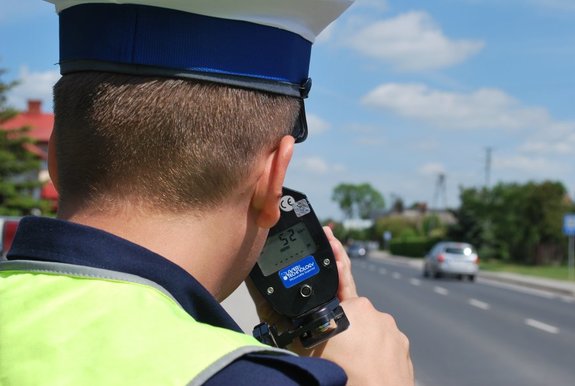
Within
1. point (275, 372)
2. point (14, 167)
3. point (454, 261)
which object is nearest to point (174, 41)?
point (275, 372)

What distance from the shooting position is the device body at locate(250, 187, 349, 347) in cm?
138

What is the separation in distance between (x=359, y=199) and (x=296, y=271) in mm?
144088

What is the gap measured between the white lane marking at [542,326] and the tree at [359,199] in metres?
120

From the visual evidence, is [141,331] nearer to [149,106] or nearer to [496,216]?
[149,106]

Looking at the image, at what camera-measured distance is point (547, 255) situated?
52312 mm

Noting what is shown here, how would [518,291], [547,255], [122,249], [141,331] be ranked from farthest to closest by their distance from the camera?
1. [547,255]
2. [518,291]
3. [122,249]
4. [141,331]

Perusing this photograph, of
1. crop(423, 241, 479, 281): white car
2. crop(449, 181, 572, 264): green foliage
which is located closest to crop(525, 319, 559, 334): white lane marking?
crop(423, 241, 479, 281): white car

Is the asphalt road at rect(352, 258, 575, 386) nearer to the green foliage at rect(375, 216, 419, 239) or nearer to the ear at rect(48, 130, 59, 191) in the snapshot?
the ear at rect(48, 130, 59, 191)

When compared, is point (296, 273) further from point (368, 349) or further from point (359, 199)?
point (359, 199)

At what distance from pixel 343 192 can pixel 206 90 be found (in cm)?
14196

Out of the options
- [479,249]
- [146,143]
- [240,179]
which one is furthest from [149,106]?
[479,249]

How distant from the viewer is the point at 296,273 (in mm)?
1422

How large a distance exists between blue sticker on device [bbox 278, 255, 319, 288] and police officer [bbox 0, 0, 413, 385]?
198 millimetres

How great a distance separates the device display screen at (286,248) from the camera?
1.43 meters
